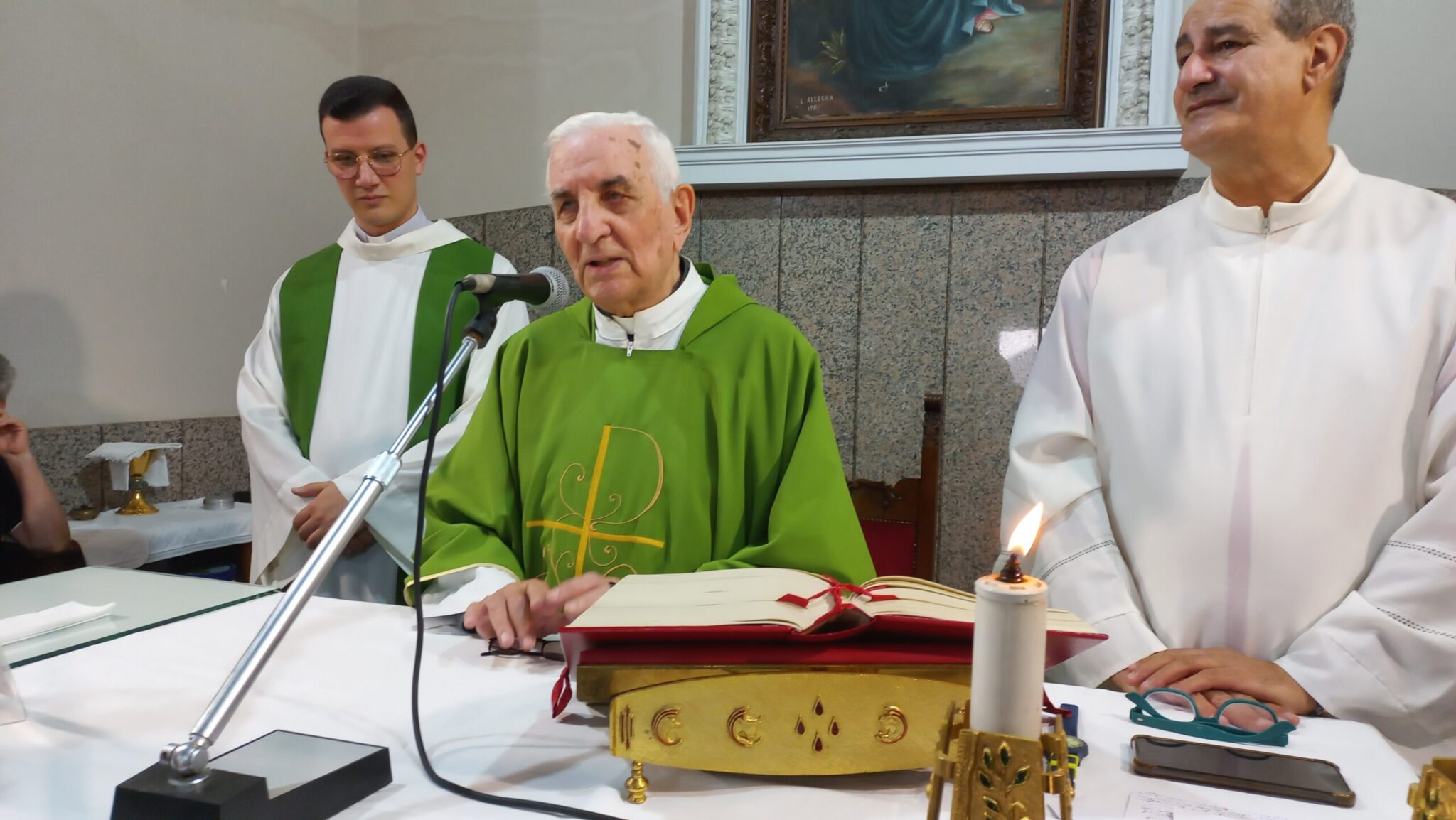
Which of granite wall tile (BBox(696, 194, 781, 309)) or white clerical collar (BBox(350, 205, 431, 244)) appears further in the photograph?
granite wall tile (BBox(696, 194, 781, 309))

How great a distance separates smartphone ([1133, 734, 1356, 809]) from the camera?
1.18m

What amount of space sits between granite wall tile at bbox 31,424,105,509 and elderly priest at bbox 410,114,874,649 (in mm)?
2612

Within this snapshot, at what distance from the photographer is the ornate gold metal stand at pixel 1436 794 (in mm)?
838

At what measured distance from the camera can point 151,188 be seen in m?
4.46

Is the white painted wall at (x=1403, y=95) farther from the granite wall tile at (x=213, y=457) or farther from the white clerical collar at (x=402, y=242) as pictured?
the granite wall tile at (x=213, y=457)

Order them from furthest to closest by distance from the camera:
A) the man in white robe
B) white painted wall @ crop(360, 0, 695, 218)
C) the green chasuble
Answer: white painted wall @ crop(360, 0, 695, 218)
the green chasuble
the man in white robe

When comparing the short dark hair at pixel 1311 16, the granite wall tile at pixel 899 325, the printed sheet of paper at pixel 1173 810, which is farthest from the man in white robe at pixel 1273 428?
Result: the granite wall tile at pixel 899 325

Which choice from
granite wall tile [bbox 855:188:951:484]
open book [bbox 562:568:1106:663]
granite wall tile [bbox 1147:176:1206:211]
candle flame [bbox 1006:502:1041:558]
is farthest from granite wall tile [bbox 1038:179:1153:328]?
candle flame [bbox 1006:502:1041:558]

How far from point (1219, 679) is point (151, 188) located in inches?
180

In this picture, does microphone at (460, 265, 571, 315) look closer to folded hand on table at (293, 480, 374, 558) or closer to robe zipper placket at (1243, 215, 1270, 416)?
robe zipper placket at (1243, 215, 1270, 416)

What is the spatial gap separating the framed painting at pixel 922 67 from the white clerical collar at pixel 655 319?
6.31 ft

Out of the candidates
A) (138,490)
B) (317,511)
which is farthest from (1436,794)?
(138,490)

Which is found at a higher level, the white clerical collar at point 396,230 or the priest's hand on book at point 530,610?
the white clerical collar at point 396,230

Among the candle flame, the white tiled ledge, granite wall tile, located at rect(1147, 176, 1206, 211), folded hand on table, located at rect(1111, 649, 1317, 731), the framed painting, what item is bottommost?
folded hand on table, located at rect(1111, 649, 1317, 731)
